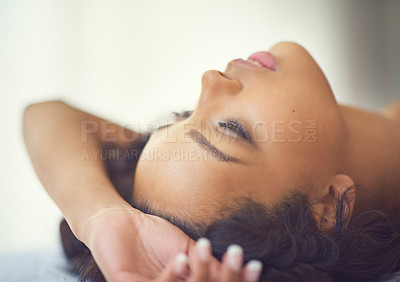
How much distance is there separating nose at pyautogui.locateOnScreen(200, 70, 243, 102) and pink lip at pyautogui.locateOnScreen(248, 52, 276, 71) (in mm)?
122

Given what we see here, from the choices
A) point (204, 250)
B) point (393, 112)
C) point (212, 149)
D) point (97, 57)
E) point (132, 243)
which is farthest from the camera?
point (97, 57)

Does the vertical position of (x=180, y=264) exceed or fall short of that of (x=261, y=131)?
it falls short

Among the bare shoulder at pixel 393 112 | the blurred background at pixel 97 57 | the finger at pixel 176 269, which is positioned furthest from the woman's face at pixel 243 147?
the blurred background at pixel 97 57

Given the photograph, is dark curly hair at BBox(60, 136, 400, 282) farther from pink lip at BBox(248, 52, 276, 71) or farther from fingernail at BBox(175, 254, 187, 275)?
pink lip at BBox(248, 52, 276, 71)

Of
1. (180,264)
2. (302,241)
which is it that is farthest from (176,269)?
(302,241)

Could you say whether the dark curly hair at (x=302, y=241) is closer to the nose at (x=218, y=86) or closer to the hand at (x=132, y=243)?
the hand at (x=132, y=243)

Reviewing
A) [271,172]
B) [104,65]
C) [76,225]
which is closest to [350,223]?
[271,172]

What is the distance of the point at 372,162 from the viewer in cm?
102

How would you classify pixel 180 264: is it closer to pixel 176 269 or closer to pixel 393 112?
pixel 176 269

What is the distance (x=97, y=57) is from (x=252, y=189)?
1558 mm

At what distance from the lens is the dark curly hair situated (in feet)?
2.31

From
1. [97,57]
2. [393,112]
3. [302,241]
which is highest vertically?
[97,57]

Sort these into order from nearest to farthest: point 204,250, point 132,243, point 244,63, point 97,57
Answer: point 204,250 → point 132,243 → point 244,63 → point 97,57

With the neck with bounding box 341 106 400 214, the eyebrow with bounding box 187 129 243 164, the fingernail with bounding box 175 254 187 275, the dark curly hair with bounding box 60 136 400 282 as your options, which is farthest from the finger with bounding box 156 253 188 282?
the neck with bounding box 341 106 400 214
